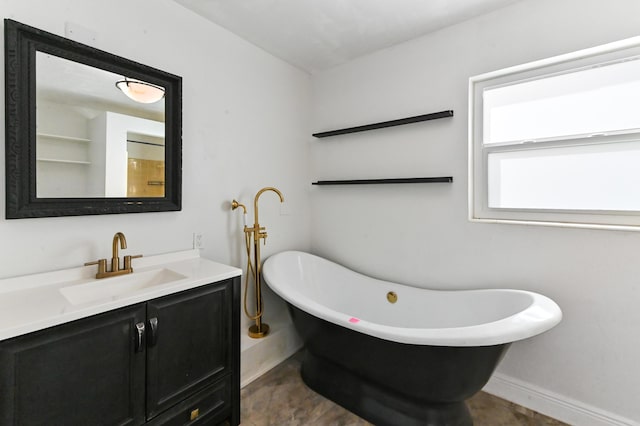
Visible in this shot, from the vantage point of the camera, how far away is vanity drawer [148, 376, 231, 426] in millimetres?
1362

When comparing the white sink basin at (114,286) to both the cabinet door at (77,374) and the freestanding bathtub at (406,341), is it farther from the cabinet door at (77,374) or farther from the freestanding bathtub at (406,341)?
the freestanding bathtub at (406,341)

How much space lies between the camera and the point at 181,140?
70.7 inches

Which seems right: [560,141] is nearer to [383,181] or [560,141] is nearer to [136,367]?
[383,181]

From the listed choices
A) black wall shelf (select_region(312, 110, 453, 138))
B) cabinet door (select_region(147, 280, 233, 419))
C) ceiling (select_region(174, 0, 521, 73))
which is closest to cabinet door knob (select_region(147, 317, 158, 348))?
cabinet door (select_region(147, 280, 233, 419))

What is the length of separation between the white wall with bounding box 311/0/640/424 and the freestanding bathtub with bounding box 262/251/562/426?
0.20 metres

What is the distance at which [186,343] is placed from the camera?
4.61 feet

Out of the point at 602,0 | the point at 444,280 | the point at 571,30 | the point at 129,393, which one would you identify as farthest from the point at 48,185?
the point at 602,0

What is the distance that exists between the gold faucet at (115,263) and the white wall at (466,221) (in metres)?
1.61

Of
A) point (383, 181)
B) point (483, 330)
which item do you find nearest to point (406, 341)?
point (483, 330)

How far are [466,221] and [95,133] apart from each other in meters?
2.21

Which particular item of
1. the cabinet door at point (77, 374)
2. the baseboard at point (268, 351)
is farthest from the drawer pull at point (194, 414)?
the baseboard at point (268, 351)

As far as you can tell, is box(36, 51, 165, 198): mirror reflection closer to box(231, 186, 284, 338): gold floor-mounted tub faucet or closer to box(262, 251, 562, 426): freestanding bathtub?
box(231, 186, 284, 338): gold floor-mounted tub faucet

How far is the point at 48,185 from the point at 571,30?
2781mm

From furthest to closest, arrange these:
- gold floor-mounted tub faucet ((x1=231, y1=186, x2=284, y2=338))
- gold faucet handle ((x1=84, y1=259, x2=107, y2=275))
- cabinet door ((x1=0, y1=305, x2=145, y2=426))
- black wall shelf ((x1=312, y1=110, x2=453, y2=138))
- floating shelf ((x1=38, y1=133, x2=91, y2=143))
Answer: gold floor-mounted tub faucet ((x1=231, y1=186, x2=284, y2=338)) < black wall shelf ((x1=312, y1=110, x2=453, y2=138)) < gold faucet handle ((x1=84, y1=259, x2=107, y2=275)) < floating shelf ((x1=38, y1=133, x2=91, y2=143)) < cabinet door ((x1=0, y1=305, x2=145, y2=426))
